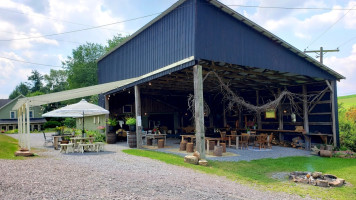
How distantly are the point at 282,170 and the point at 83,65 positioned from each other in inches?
1222

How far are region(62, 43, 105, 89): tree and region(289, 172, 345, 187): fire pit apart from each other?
29.1 meters

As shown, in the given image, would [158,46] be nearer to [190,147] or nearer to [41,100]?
[190,147]

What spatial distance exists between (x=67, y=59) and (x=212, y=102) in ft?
92.7

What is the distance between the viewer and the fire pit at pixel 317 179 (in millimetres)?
6051

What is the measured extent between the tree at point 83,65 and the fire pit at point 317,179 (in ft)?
95.4

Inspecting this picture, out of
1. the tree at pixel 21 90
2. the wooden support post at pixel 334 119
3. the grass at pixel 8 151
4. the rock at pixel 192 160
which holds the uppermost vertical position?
the tree at pixel 21 90

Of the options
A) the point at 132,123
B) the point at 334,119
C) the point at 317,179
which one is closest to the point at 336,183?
the point at 317,179

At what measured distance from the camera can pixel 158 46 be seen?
38.4ft

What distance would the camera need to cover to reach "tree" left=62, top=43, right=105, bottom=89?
107 feet

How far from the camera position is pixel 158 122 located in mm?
18641

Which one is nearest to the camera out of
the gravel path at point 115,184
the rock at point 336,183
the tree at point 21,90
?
the gravel path at point 115,184

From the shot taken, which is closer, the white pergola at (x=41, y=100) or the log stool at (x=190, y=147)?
the white pergola at (x=41, y=100)

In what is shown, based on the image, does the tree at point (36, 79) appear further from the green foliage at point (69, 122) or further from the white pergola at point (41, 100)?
the white pergola at point (41, 100)

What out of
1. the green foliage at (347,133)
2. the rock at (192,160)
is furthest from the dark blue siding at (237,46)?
the green foliage at (347,133)
